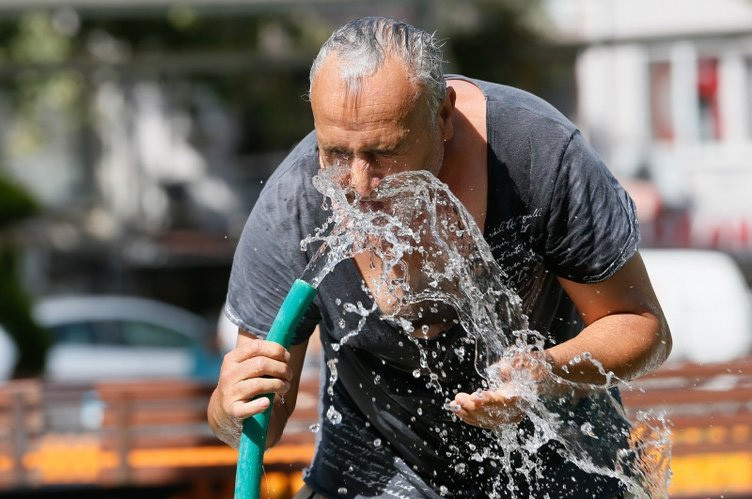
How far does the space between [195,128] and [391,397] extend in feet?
56.9

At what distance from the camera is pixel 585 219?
7.11ft

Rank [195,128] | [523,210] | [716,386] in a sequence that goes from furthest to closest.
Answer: [195,128] → [716,386] → [523,210]

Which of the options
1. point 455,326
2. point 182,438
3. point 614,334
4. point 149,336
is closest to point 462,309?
point 455,326

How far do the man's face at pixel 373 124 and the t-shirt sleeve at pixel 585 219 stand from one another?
27cm

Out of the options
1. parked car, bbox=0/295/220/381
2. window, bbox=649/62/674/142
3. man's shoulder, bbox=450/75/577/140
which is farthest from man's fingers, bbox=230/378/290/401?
window, bbox=649/62/674/142

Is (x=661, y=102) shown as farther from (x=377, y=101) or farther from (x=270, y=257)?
(x=377, y=101)

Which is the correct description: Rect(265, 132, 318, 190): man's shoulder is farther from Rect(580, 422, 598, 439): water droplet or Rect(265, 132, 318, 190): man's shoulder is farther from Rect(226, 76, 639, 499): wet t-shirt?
Rect(580, 422, 598, 439): water droplet

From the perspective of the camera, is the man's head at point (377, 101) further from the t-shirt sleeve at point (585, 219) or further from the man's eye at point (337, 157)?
the t-shirt sleeve at point (585, 219)

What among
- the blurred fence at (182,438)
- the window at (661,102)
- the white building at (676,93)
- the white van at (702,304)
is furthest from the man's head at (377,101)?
the window at (661,102)

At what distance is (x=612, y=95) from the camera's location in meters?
17.3

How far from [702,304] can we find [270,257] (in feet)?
25.7

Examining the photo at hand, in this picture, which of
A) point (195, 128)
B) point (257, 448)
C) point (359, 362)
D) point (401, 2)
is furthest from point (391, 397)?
point (195, 128)

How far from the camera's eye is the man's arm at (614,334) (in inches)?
84.0

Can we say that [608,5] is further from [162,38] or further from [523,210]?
[523,210]
